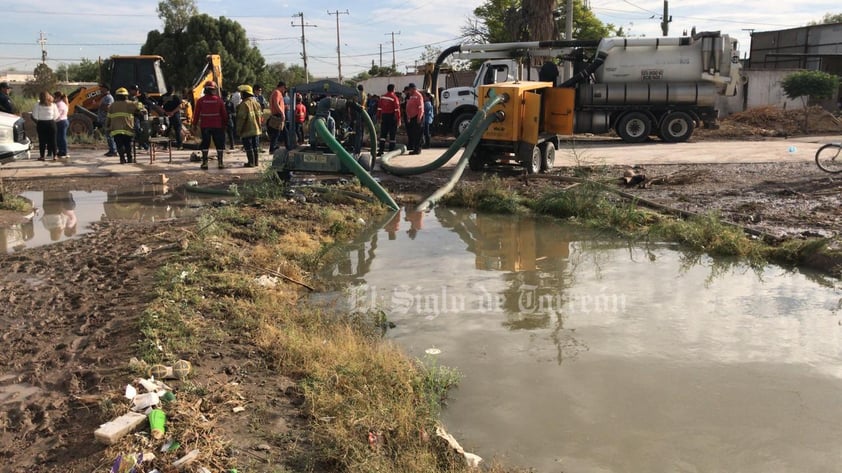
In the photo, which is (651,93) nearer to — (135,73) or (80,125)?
(135,73)

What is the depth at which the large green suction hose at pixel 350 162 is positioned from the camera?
9445 millimetres

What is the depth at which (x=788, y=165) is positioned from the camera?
44.1 ft

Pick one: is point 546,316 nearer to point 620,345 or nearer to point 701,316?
point 620,345

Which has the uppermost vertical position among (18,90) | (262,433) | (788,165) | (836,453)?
(18,90)

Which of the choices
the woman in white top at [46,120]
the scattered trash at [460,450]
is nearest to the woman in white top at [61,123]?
the woman in white top at [46,120]

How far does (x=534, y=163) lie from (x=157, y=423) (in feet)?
33.1

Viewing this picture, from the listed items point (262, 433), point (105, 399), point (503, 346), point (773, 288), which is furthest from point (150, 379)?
point (773, 288)

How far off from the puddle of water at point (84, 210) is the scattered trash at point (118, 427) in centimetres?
480

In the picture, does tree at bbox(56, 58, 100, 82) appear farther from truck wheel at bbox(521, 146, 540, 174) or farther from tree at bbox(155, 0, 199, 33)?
truck wheel at bbox(521, 146, 540, 174)

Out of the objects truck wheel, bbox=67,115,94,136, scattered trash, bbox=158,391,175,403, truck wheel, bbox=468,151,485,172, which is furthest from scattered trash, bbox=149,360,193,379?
truck wheel, bbox=67,115,94,136

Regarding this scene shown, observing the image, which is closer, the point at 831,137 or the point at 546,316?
the point at 546,316

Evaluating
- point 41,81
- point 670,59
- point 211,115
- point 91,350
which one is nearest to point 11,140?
point 211,115

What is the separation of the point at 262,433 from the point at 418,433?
32.0 inches

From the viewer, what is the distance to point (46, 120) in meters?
13.3
